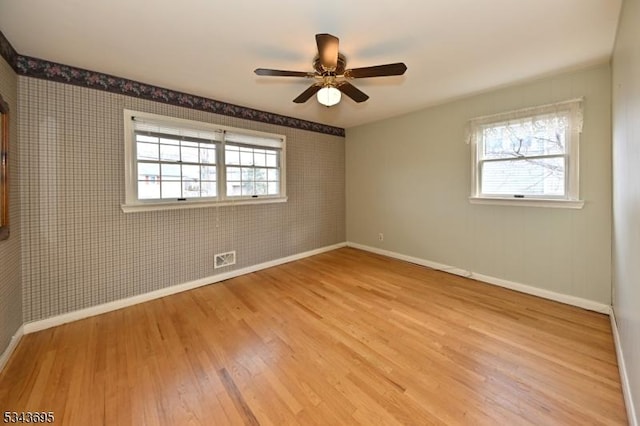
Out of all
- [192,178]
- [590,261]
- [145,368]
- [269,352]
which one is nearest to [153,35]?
[192,178]

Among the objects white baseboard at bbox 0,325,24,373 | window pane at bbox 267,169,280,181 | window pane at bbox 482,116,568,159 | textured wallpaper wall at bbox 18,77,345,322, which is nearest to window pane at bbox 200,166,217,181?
textured wallpaper wall at bbox 18,77,345,322

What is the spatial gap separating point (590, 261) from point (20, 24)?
5212 mm

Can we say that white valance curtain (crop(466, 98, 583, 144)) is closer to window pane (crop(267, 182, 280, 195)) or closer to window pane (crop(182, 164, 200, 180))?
window pane (crop(267, 182, 280, 195))

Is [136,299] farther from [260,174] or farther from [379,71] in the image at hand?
[379,71]

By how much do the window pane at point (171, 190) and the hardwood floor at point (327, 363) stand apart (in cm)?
120

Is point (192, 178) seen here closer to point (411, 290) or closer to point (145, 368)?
point (145, 368)

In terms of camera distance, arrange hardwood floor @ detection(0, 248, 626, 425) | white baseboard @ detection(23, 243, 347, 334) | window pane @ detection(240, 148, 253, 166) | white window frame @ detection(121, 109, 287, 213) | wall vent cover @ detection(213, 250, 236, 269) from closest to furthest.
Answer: hardwood floor @ detection(0, 248, 626, 425), white baseboard @ detection(23, 243, 347, 334), white window frame @ detection(121, 109, 287, 213), wall vent cover @ detection(213, 250, 236, 269), window pane @ detection(240, 148, 253, 166)

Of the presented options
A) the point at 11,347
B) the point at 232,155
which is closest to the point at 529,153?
the point at 232,155

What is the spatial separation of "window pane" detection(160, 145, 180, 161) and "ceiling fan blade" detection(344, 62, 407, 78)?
218 centimetres

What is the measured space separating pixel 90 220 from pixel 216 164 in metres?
1.42

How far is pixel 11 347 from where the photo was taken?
1.91 meters

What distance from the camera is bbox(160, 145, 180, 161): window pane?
2.87 meters

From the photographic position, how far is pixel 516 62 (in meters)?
2.36

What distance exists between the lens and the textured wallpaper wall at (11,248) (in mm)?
1810
